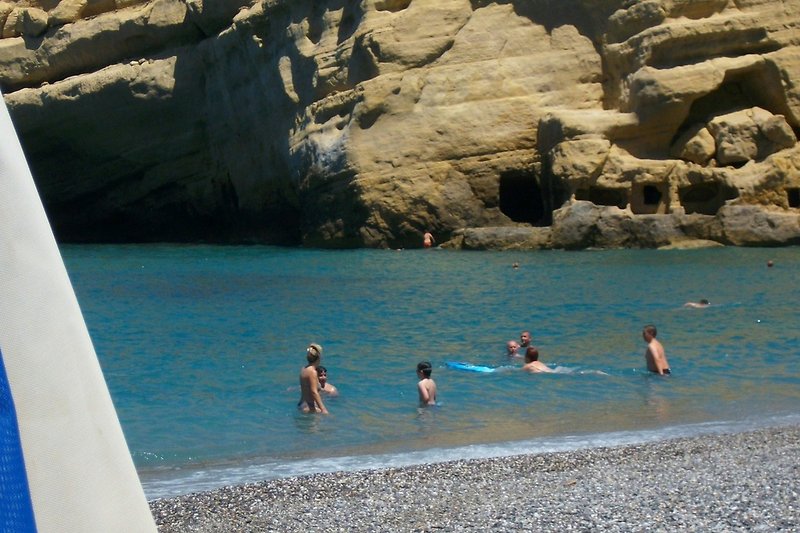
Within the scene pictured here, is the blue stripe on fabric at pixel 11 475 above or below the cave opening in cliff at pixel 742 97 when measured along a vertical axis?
above

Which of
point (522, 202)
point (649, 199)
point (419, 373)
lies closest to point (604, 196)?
point (649, 199)

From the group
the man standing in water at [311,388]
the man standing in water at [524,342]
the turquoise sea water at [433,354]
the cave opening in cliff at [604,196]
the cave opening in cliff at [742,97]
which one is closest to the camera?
the turquoise sea water at [433,354]

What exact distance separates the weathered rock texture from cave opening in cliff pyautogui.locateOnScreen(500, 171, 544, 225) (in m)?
0.06

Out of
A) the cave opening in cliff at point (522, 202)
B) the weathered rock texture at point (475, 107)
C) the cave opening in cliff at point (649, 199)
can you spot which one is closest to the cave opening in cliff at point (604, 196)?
the weathered rock texture at point (475, 107)

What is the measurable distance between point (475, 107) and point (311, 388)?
17.6 m

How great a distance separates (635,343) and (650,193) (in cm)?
1333

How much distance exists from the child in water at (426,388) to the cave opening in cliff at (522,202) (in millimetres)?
17700

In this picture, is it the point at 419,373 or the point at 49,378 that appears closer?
the point at 49,378

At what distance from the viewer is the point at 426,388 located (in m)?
10.8

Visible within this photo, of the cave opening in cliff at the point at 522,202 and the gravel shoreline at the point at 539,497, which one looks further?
the cave opening in cliff at the point at 522,202

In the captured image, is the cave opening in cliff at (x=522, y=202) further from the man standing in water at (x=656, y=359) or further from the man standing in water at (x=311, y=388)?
the man standing in water at (x=311, y=388)

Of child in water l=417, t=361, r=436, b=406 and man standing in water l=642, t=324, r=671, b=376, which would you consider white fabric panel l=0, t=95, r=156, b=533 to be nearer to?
child in water l=417, t=361, r=436, b=406

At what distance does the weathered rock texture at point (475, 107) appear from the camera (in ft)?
82.9

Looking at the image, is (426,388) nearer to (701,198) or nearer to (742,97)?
(701,198)
